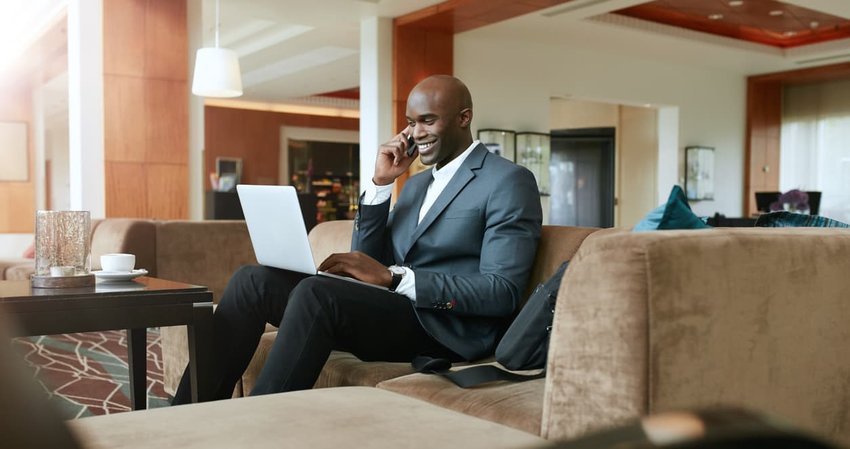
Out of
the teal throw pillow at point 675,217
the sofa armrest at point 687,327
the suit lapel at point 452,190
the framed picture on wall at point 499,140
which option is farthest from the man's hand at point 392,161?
the framed picture on wall at point 499,140

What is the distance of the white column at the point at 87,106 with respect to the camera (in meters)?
6.87

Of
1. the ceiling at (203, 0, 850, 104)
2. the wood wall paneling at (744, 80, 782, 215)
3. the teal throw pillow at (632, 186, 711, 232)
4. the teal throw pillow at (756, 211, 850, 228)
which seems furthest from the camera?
the wood wall paneling at (744, 80, 782, 215)

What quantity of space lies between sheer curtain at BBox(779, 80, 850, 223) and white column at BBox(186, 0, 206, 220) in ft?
29.3

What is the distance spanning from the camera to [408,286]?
7.01 ft

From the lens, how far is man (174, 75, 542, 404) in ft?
6.41

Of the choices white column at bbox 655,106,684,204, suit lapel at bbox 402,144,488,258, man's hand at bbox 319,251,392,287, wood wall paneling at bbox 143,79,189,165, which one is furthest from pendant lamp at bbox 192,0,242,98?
white column at bbox 655,106,684,204

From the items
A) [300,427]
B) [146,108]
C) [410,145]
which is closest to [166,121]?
[146,108]

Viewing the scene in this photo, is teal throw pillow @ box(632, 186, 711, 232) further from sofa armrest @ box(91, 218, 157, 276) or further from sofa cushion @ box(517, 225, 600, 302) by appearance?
sofa armrest @ box(91, 218, 157, 276)

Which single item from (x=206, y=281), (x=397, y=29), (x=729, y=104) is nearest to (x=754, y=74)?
(x=729, y=104)

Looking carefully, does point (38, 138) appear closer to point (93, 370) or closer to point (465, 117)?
point (93, 370)

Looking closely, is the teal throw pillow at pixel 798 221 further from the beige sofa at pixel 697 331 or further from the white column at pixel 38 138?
the white column at pixel 38 138

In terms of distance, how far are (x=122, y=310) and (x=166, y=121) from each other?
5.52 meters

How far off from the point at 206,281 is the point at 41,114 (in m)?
10.9

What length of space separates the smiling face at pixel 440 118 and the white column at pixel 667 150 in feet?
29.8
